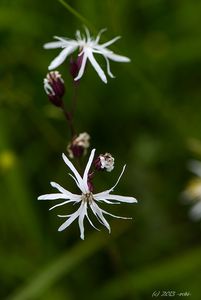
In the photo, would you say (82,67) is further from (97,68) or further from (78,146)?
(78,146)

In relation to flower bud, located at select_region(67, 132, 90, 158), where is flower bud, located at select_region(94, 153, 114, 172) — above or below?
below

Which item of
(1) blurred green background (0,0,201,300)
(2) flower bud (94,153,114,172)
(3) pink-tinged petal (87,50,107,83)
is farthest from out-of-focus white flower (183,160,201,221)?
(2) flower bud (94,153,114,172)

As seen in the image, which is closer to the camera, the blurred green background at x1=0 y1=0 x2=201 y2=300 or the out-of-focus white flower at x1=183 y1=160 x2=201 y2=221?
the blurred green background at x1=0 y1=0 x2=201 y2=300

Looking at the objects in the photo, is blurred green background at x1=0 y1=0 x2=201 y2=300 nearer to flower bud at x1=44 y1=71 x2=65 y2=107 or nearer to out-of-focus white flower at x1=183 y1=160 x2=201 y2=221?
out-of-focus white flower at x1=183 y1=160 x2=201 y2=221

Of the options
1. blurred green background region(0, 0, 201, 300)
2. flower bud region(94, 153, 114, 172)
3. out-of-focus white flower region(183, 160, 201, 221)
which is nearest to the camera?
flower bud region(94, 153, 114, 172)

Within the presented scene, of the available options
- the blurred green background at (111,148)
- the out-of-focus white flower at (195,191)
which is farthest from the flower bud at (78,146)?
the out-of-focus white flower at (195,191)

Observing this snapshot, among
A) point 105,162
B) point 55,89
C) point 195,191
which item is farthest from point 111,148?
point 105,162
